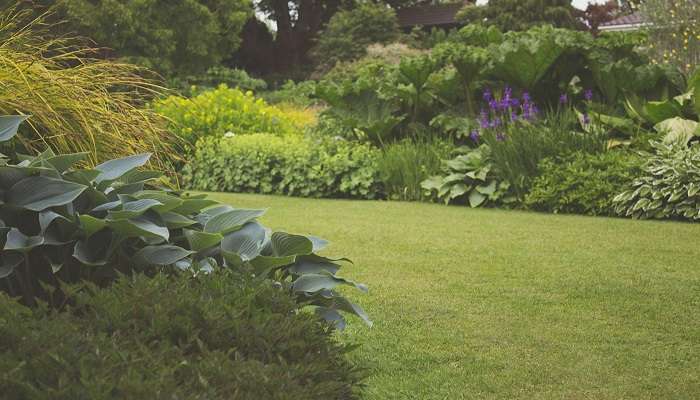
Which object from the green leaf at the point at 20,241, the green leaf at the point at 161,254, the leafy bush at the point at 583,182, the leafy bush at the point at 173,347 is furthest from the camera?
the leafy bush at the point at 583,182

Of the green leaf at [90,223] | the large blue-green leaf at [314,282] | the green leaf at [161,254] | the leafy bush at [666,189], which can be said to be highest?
the green leaf at [90,223]

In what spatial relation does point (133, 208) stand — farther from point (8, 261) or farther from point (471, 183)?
point (471, 183)

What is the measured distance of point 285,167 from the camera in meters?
10.6

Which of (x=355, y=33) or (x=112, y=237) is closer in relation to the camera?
(x=112, y=237)

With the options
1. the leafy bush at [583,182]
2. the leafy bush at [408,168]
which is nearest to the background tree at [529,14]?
the leafy bush at [408,168]

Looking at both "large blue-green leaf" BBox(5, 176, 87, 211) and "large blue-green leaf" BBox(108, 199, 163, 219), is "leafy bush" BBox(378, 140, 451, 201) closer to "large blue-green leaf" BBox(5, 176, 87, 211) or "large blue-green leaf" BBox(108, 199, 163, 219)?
A: "large blue-green leaf" BBox(108, 199, 163, 219)

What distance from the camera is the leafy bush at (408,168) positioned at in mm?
9547

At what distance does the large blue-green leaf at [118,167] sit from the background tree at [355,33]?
86.0 feet

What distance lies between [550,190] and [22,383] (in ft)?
23.8

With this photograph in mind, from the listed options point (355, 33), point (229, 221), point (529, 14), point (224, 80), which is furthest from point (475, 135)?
point (355, 33)

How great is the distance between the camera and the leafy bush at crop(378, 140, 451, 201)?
955cm

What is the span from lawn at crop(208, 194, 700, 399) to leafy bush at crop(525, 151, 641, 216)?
429 mm

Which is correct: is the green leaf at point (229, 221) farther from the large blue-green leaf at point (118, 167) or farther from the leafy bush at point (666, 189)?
the leafy bush at point (666, 189)

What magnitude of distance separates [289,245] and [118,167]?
69 cm
